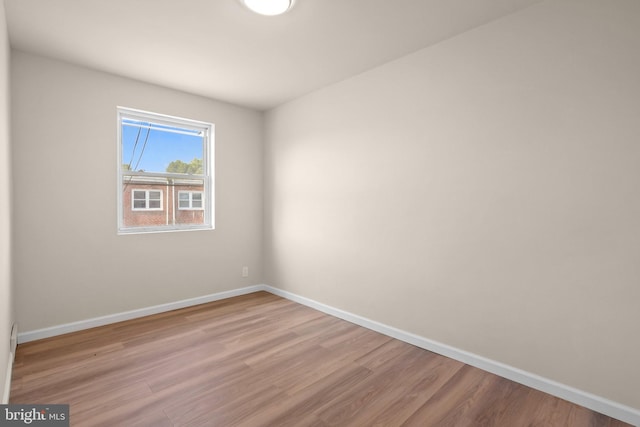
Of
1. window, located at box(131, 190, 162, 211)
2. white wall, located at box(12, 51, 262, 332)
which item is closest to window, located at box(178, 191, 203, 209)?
window, located at box(131, 190, 162, 211)

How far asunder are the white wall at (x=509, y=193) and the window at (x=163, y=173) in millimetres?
1769

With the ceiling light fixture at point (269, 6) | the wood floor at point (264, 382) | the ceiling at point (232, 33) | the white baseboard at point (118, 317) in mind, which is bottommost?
the wood floor at point (264, 382)

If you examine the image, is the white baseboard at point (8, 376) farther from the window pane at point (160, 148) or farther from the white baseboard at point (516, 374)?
the white baseboard at point (516, 374)

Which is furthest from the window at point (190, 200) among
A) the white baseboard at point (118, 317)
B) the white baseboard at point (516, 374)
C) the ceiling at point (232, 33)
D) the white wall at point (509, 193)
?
the white baseboard at point (516, 374)

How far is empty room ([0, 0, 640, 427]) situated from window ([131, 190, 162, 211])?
0.03m

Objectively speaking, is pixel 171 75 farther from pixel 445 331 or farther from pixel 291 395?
pixel 445 331

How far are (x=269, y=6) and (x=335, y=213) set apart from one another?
2.03 m

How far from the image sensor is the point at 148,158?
11.5ft

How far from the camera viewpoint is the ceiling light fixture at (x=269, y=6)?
202cm

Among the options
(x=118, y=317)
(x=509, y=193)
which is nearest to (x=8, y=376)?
(x=118, y=317)

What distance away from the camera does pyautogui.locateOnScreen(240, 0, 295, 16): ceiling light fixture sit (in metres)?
2.02

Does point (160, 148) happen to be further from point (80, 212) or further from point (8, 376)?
point (8, 376)

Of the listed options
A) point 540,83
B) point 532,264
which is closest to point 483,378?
point 532,264

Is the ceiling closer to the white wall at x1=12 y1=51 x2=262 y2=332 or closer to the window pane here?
the white wall at x1=12 y1=51 x2=262 y2=332
